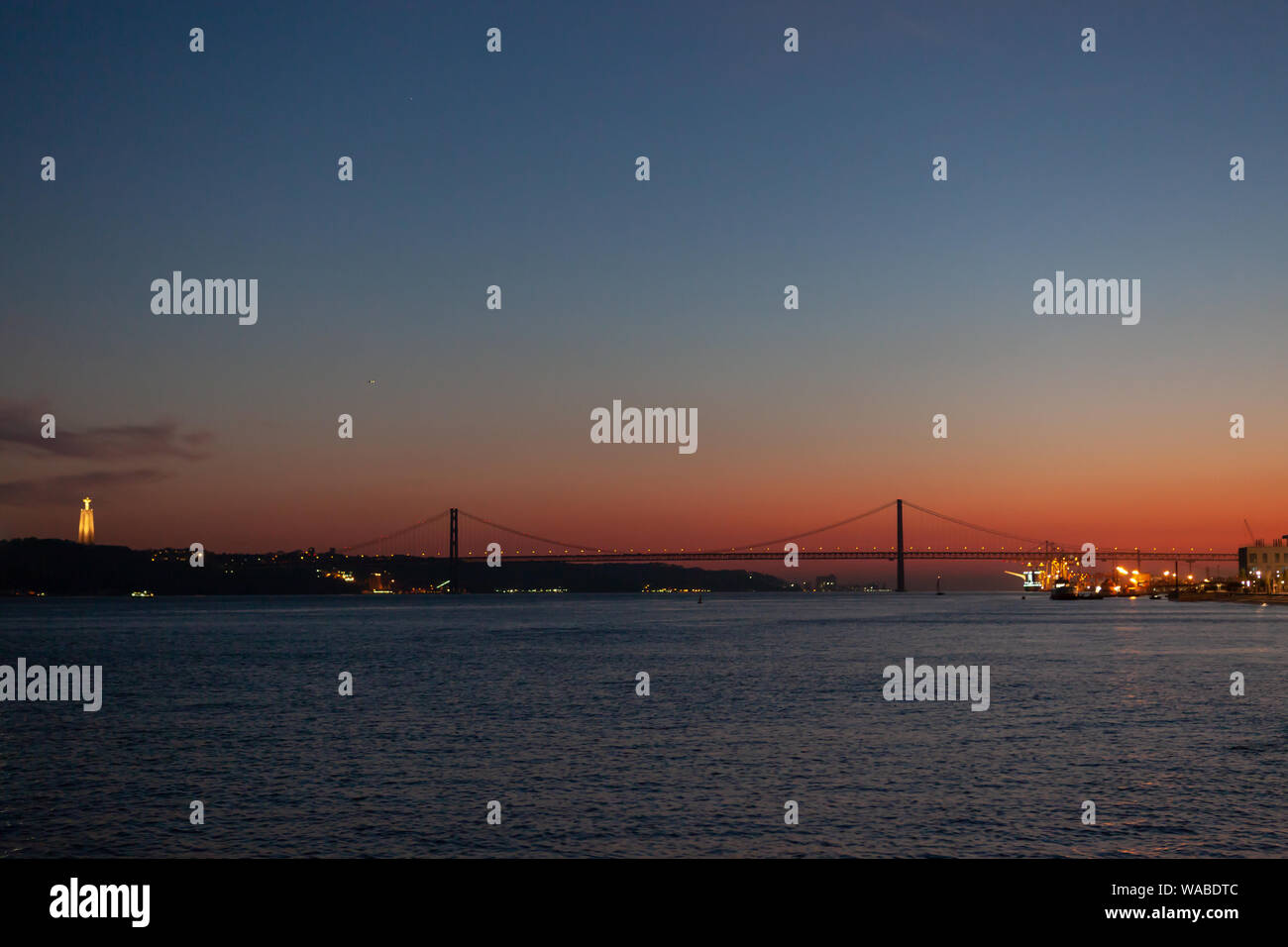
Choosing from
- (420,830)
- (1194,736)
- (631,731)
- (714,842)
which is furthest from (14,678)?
(1194,736)

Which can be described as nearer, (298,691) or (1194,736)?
(1194,736)
